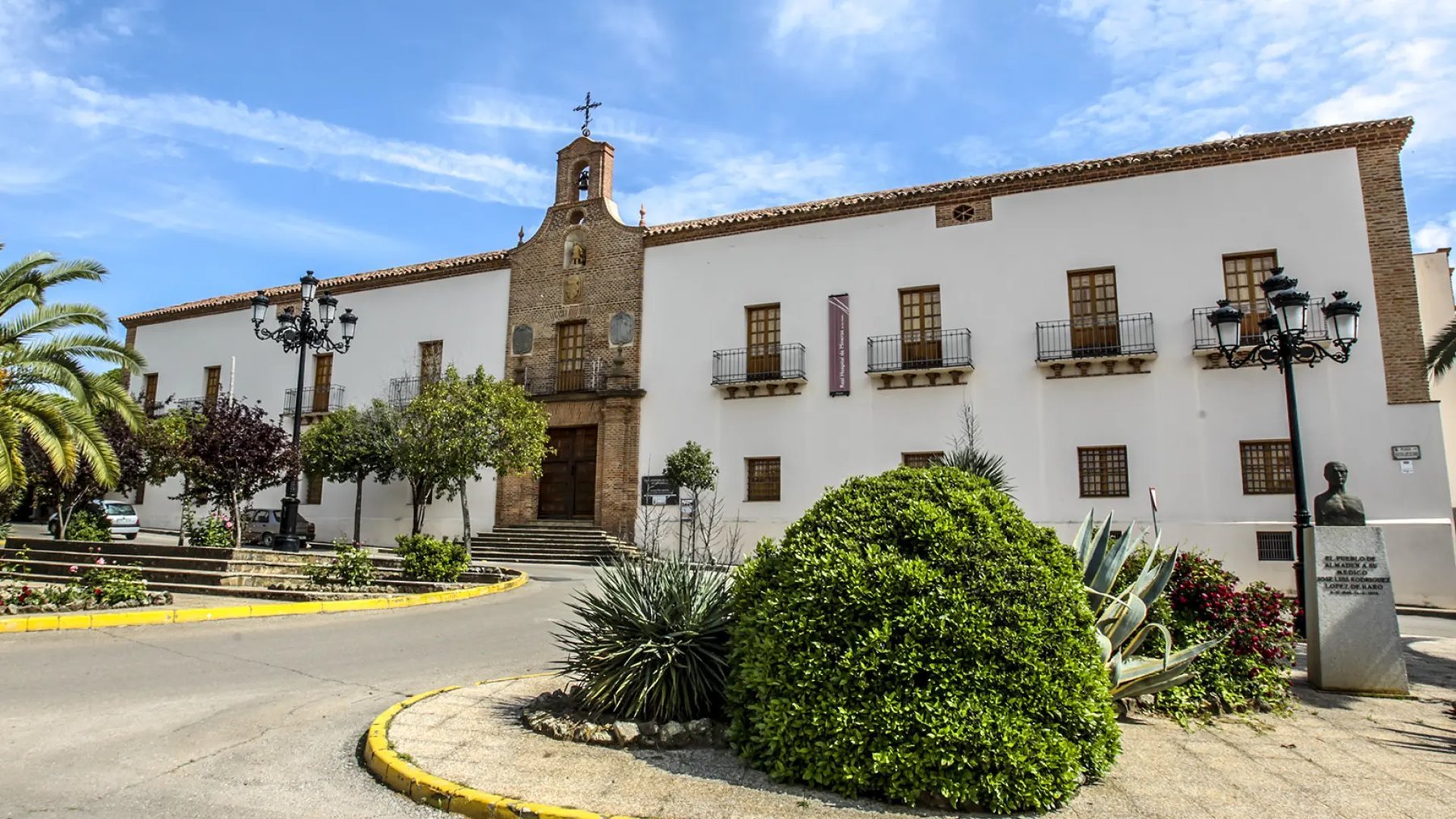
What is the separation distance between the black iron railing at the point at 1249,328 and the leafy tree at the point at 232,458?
18595 mm

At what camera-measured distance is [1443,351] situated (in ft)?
48.5

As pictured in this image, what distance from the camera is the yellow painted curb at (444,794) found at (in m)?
3.89

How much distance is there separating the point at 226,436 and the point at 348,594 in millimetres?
8053

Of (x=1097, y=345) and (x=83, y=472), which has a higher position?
(x=1097, y=345)

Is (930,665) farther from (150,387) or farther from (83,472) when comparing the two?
(150,387)

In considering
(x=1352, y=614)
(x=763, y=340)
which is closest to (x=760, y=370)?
(x=763, y=340)

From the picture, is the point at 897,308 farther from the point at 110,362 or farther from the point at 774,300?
the point at 110,362

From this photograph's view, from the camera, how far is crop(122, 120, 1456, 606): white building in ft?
56.5

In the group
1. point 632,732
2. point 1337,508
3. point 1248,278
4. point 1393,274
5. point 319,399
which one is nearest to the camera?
point 632,732

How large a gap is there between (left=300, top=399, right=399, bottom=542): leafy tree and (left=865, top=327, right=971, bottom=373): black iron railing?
41.8 ft

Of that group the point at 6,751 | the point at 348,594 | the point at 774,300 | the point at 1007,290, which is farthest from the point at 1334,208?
the point at 6,751

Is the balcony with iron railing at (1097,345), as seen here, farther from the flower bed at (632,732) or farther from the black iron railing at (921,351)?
the flower bed at (632,732)

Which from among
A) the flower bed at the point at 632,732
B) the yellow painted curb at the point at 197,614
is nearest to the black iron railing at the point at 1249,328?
the yellow painted curb at the point at 197,614

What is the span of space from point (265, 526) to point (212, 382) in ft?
24.5
